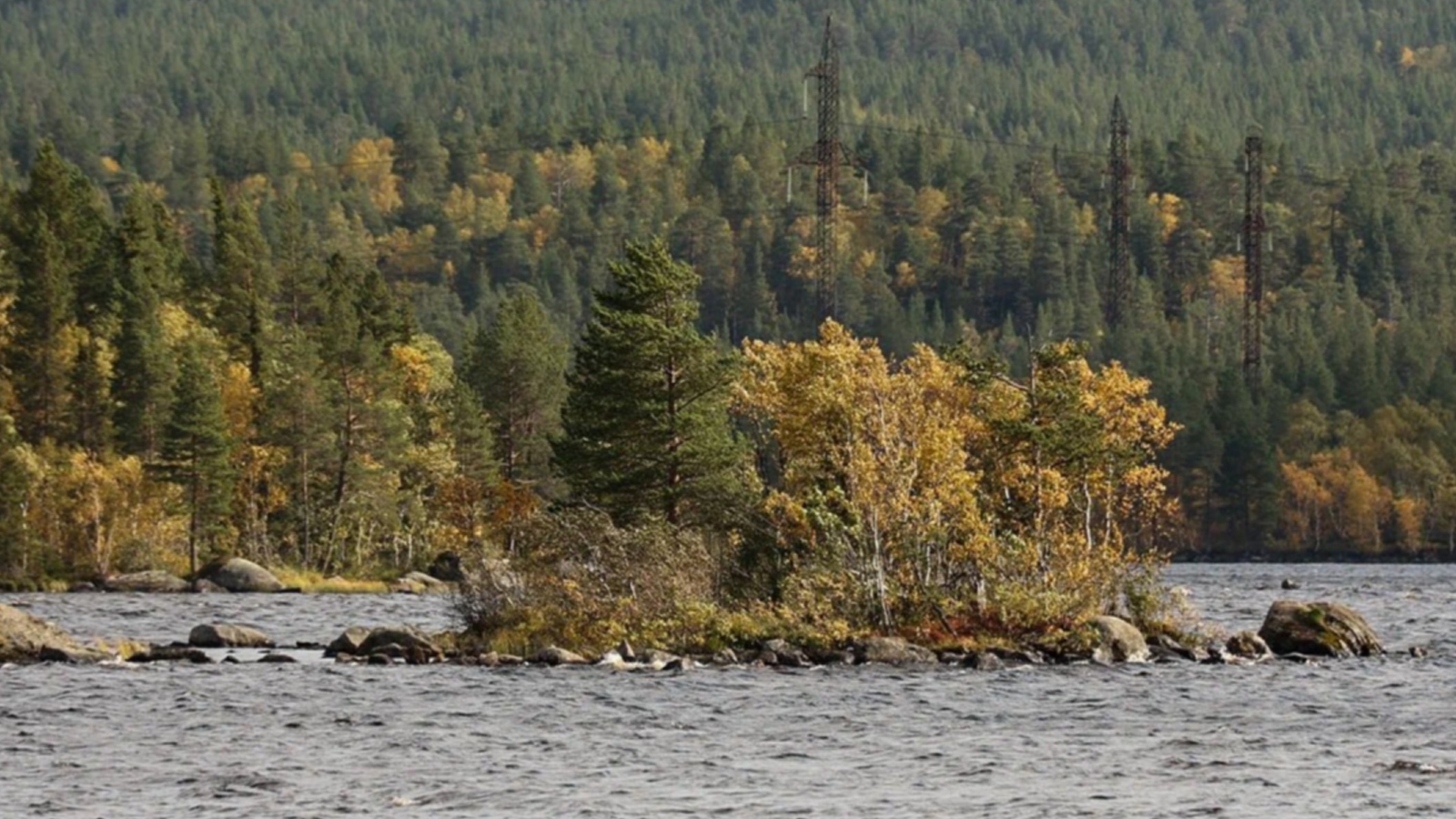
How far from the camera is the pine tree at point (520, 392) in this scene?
131500 mm

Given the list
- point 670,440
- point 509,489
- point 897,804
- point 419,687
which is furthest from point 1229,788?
point 509,489

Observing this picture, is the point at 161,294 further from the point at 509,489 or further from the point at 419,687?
the point at 419,687

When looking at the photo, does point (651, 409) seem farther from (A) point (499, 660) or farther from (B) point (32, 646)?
(B) point (32, 646)

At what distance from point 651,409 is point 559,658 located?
47.7 ft

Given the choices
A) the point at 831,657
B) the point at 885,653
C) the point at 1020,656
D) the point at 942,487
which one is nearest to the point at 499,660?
the point at 831,657

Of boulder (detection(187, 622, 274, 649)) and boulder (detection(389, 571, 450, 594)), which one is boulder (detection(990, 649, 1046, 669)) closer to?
boulder (detection(187, 622, 274, 649))

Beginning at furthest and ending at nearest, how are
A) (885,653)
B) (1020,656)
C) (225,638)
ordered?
(225,638), (1020,656), (885,653)

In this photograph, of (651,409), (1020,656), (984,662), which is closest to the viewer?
(984,662)

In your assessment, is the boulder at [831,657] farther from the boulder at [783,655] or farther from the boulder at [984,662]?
the boulder at [984,662]

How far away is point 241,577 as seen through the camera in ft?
367

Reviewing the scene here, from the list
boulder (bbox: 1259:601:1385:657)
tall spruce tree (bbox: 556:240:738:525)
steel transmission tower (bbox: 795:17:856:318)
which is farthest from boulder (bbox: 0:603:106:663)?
steel transmission tower (bbox: 795:17:856:318)

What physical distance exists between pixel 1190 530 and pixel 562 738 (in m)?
155

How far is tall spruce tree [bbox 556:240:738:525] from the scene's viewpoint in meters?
76.2


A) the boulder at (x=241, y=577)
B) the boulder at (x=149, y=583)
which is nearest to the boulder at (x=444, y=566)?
the boulder at (x=241, y=577)
